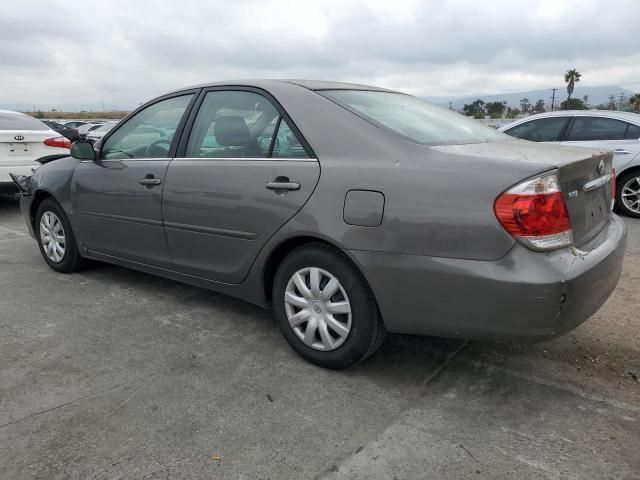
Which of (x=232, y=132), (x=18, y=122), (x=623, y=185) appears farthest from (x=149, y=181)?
(x=623, y=185)

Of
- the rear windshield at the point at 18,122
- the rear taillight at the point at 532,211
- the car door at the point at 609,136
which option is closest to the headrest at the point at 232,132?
the rear taillight at the point at 532,211

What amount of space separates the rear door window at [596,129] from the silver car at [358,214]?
471 cm

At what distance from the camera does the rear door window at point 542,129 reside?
7789mm

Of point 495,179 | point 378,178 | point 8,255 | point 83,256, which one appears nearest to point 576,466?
point 495,179

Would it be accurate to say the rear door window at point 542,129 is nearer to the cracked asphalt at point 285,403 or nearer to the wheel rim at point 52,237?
the cracked asphalt at point 285,403

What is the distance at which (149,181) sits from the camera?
3678 millimetres

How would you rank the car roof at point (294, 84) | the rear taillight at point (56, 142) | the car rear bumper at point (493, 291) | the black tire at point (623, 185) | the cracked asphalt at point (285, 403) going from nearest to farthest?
the cracked asphalt at point (285, 403) → the car rear bumper at point (493, 291) → the car roof at point (294, 84) → the black tire at point (623, 185) → the rear taillight at point (56, 142)

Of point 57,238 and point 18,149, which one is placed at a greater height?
point 18,149

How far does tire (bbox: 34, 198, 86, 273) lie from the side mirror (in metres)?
0.64

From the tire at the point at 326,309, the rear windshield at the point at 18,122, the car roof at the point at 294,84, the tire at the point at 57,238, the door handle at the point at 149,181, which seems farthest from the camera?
the rear windshield at the point at 18,122

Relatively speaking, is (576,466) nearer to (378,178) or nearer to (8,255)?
(378,178)

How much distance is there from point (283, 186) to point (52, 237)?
109 inches

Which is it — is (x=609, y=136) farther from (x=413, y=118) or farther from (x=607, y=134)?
(x=413, y=118)

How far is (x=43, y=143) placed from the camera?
7.82m
